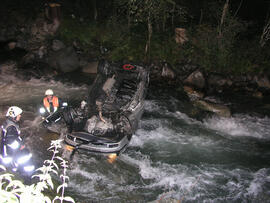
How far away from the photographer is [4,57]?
12055mm

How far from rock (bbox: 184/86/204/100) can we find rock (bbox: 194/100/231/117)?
533mm

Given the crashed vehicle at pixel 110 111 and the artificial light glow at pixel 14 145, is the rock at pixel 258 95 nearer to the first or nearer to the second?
the crashed vehicle at pixel 110 111

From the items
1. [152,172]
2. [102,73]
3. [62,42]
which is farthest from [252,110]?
[62,42]

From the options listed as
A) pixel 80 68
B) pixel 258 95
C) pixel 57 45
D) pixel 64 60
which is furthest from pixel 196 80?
pixel 57 45

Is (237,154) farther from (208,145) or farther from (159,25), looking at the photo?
(159,25)

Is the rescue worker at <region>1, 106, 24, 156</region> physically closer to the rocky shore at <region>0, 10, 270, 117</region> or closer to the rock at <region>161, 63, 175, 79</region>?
the rocky shore at <region>0, 10, 270, 117</region>

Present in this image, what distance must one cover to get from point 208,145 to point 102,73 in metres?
4.43

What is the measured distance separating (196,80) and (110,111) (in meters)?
6.10

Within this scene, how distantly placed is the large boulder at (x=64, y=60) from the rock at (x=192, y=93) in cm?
598

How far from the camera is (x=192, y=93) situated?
10398 millimetres

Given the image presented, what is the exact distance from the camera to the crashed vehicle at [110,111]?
17.7 feet

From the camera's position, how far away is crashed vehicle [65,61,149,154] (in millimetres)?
5398

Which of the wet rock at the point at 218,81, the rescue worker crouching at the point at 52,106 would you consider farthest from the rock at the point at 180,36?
the rescue worker crouching at the point at 52,106

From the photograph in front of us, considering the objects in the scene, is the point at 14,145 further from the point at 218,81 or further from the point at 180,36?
the point at 180,36
